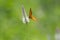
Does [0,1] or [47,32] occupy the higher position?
[0,1]

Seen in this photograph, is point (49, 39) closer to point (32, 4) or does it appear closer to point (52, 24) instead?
point (52, 24)

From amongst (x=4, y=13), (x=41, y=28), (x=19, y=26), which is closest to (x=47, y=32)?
(x=41, y=28)

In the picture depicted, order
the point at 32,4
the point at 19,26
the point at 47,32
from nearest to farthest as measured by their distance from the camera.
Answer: the point at 19,26, the point at 47,32, the point at 32,4

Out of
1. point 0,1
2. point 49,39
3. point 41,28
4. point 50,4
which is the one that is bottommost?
point 49,39

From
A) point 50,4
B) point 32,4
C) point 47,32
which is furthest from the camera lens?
point 50,4

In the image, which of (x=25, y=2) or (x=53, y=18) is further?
(x=53, y=18)

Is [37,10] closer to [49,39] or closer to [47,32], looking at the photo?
[47,32]
